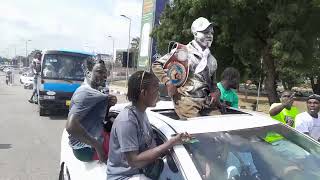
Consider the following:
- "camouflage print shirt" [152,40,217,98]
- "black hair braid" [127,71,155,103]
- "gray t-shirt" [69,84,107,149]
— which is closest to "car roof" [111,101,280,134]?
"black hair braid" [127,71,155,103]

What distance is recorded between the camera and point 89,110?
4.12 m

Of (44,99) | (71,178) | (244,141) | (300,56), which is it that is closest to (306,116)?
(244,141)

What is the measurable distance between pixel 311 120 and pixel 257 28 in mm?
17702

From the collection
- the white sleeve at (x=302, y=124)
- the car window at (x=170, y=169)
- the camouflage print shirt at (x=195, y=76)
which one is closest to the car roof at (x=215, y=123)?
the car window at (x=170, y=169)

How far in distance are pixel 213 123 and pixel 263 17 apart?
1987cm

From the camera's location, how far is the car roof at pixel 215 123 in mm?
3055

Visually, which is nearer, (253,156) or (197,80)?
(253,156)

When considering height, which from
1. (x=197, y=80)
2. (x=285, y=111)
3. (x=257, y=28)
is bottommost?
(x=285, y=111)

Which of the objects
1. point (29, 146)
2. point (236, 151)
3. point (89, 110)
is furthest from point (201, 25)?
point (29, 146)

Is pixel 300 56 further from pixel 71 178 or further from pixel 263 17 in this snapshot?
pixel 71 178

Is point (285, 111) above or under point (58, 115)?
above

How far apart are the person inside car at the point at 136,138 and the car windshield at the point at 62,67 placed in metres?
12.2

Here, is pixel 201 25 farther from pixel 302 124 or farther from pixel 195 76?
pixel 302 124

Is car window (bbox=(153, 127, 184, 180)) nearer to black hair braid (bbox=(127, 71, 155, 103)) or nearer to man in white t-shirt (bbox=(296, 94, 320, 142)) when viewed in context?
black hair braid (bbox=(127, 71, 155, 103))
